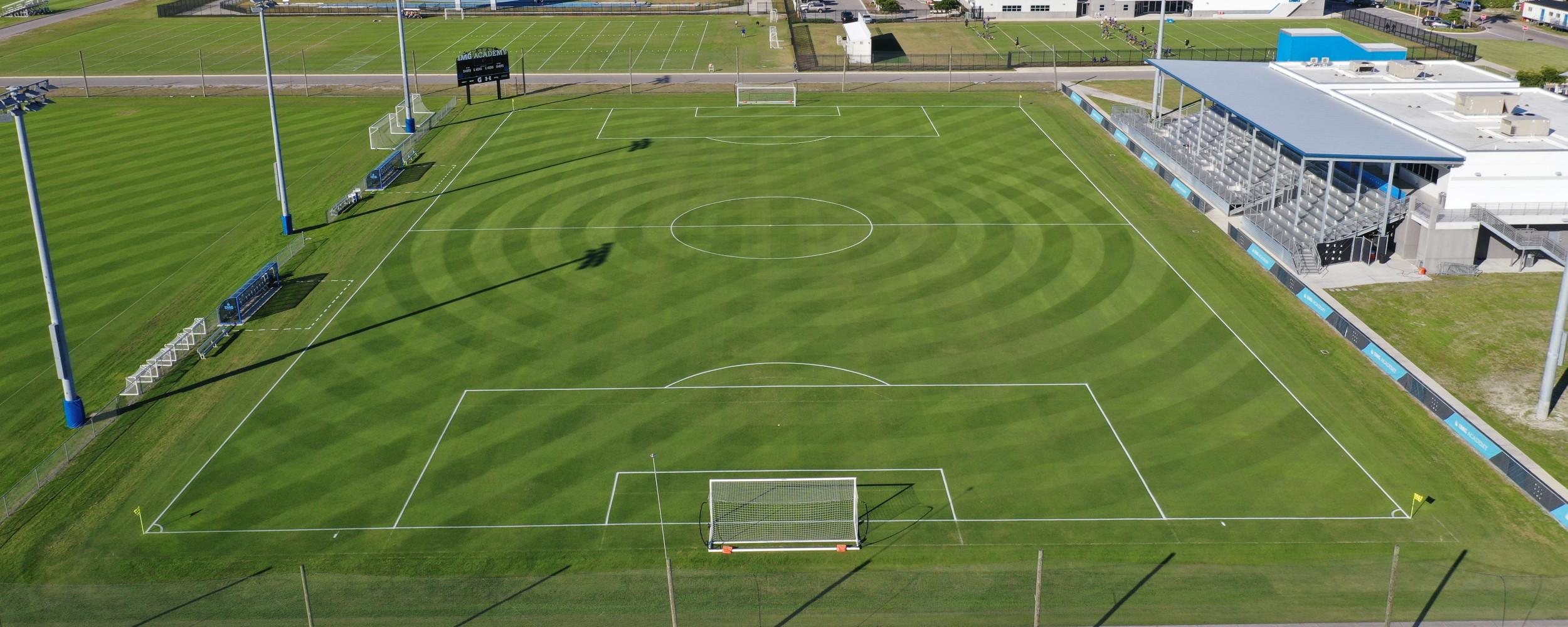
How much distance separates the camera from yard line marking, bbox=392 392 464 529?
40.5m

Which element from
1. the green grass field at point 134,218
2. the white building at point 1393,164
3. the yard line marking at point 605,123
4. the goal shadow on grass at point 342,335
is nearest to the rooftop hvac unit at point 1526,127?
the white building at point 1393,164

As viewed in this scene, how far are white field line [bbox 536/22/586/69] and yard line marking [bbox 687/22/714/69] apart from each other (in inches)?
470

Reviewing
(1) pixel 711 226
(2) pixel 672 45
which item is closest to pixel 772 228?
(1) pixel 711 226

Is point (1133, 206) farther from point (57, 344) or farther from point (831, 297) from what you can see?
point (57, 344)

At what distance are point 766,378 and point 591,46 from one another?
91236mm

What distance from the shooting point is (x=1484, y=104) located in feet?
222

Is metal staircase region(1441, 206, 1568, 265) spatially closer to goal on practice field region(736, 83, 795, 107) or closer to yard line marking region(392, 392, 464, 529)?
yard line marking region(392, 392, 464, 529)

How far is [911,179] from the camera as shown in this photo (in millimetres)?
78312

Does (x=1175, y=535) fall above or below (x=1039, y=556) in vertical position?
below

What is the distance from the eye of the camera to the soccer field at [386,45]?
121 meters

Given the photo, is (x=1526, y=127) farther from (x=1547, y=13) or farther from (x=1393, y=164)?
(x=1547, y=13)

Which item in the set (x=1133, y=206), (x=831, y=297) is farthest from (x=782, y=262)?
(x=1133, y=206)

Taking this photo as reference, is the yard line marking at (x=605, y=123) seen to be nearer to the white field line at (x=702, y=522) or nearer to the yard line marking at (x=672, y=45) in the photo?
the yard line marking at (x=672, y=45)

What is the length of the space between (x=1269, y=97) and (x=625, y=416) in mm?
47920
